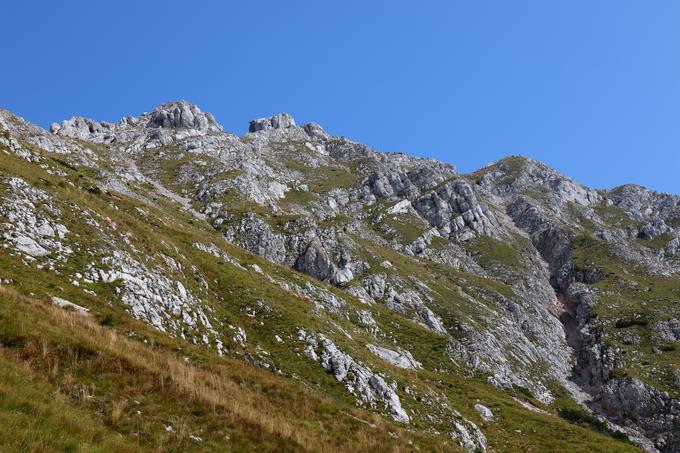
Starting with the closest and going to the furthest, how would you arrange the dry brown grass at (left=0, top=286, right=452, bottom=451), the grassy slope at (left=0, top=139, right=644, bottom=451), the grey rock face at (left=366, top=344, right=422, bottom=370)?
the grassy slope at (left=0, top=139, right=644, bottom=451), the dry brown grass at (left=0, top=286, right=452, bottom=451), the grey rock face at (left=366, top=344, right=422, bottom=370)

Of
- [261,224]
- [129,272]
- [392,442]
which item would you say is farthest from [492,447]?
[261,224]

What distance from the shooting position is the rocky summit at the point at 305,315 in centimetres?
1468

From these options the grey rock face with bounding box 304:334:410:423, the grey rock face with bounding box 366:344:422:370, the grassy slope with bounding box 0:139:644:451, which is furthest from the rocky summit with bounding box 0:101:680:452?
the grey rock face with bounding box 366:344:422:370

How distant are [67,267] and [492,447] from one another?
132ft

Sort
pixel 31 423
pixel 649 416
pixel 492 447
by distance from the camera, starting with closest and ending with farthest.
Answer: pixel 31 423 < pixel 492 447 < pixel 649 416

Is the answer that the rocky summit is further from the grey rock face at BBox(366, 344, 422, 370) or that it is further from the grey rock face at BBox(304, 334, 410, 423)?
the grey rock face at BBox(366, 344, 422, 370)

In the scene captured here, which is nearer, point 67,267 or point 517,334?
point 67,267

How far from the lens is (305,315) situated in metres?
50.5

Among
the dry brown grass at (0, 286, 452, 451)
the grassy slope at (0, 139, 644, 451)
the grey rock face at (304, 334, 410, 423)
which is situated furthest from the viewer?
the grey rock face at (304, 334, 410, 423)

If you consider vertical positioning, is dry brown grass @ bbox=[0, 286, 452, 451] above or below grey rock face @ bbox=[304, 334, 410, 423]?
below

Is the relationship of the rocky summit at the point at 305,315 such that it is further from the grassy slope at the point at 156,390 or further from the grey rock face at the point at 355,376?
the grey rock face at the point at 355,376

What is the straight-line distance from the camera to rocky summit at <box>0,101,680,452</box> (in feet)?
48.2

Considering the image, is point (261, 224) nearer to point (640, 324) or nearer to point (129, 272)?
point (129, 272)

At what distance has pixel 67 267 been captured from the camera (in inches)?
1190
